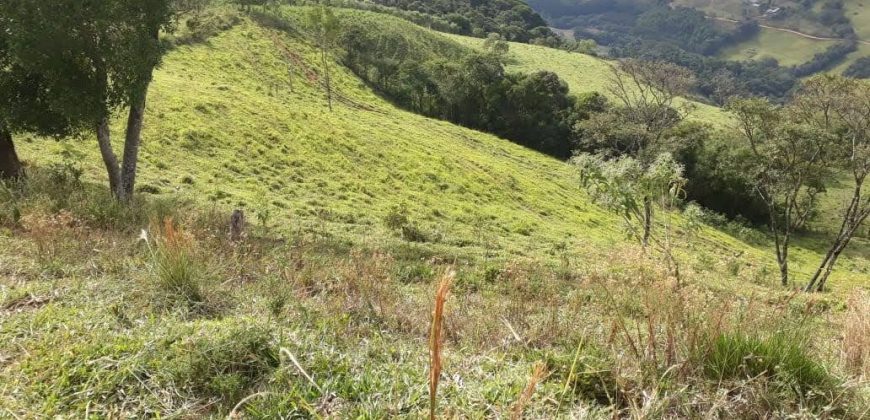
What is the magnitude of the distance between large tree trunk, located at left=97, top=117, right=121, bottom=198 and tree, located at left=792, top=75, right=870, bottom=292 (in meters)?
26.6

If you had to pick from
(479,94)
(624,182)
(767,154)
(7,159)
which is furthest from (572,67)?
(7,159)

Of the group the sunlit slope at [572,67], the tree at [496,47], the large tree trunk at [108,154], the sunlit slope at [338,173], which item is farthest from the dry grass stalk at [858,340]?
the tree at [496,47]

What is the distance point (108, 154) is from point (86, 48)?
2958 millimetres

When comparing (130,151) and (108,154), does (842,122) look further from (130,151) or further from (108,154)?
(108,154)

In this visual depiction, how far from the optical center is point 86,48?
1265cm

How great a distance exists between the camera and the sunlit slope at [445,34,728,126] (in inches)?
3342

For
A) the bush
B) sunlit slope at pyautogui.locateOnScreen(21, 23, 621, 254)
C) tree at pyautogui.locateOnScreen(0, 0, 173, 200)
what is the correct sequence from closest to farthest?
the bush < tree at pyautogui.locateOnScreen(0, 0, 173, 200) < sunlit slope at pyautogui.locateOnScreen(21, 23, 621, 254)

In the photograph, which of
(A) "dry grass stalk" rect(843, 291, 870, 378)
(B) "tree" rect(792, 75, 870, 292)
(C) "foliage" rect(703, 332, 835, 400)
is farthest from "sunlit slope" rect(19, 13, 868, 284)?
(C) "foliage" rect(703, 332, 835, 400)

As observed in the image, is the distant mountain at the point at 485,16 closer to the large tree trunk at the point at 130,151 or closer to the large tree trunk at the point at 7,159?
the large tree trunk at the point at 130,151

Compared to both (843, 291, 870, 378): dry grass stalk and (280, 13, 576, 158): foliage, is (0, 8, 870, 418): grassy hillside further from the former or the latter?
(280, 13, 576, 158): foliage

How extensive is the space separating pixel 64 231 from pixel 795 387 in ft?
27.2

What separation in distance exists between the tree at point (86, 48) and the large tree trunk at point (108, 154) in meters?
0.35

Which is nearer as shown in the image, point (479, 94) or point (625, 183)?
point (625, 183)

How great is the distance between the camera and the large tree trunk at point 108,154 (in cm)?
1414
